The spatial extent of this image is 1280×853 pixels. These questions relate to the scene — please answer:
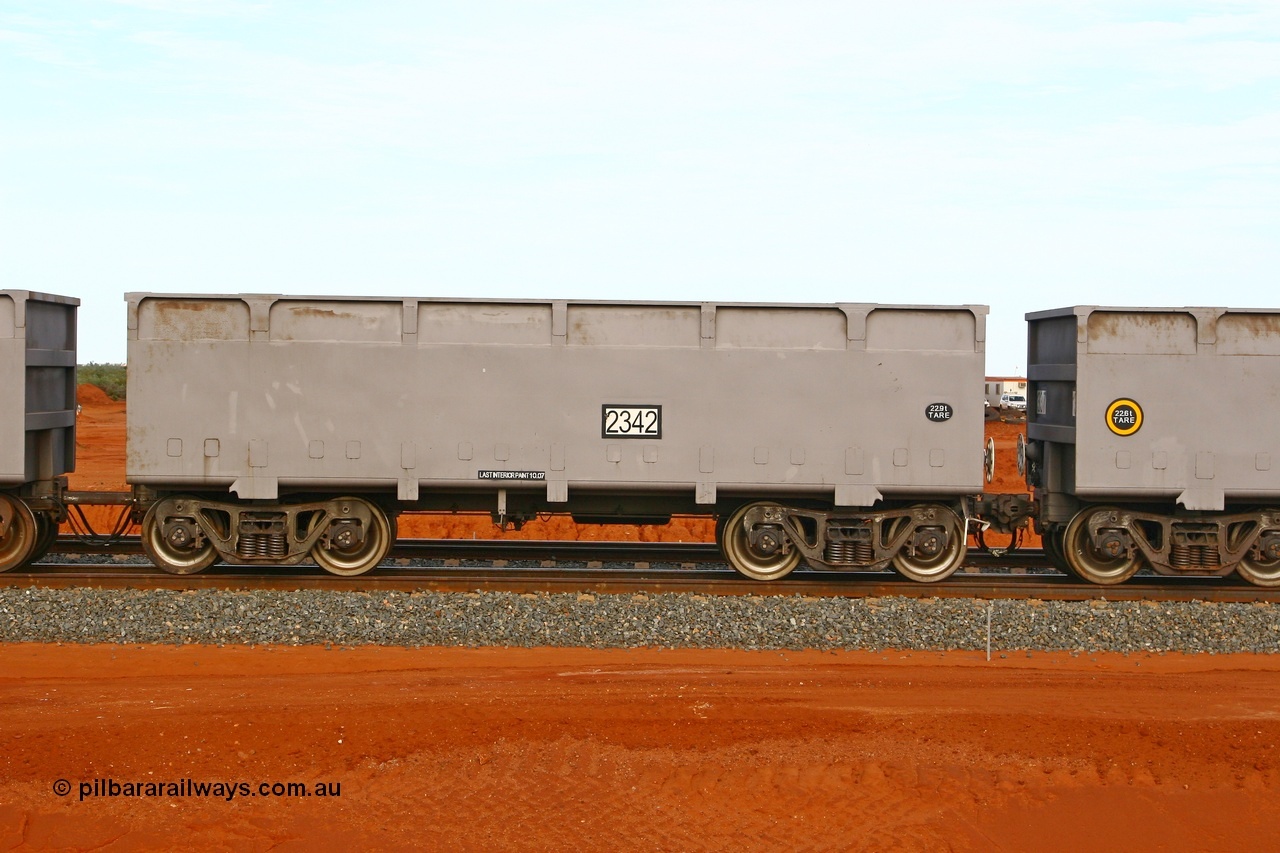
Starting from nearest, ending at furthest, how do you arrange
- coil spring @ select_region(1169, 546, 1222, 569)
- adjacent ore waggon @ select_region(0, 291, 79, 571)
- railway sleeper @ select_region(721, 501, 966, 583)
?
adjacent ore waggon @ select_region(0, 291, 79, 571) < railway sleeper @ select_region(721, 501, 966, 583) < coil spring @ select_region(1169, 546, 1222, 569)

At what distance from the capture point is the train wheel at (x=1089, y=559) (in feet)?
39.7

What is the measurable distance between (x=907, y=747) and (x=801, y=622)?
9.71ft

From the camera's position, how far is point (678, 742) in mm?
7363

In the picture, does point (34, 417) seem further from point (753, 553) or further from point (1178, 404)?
point (1178, 404)

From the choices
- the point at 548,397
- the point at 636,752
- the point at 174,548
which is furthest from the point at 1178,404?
the point at 174,548

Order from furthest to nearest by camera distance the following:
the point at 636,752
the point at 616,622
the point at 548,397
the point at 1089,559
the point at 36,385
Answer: the point at 1089,559, the point at 36,385, the point at 548,397, the point at 616,622, the point at 636,752

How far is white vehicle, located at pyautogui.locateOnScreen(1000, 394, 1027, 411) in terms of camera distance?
53.8 metres

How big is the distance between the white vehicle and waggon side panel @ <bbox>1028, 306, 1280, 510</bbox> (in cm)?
4225

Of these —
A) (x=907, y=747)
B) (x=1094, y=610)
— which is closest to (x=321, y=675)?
(x=907, y=747)

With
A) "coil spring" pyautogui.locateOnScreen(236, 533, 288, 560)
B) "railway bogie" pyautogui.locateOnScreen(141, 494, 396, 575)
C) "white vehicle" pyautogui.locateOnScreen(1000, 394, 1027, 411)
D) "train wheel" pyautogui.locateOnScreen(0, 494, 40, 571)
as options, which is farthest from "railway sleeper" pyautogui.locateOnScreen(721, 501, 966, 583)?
"white vehicle" pyautogui.locateOnScreen(1000, 394, 1027, 411)

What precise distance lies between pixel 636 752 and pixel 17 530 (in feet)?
28.7

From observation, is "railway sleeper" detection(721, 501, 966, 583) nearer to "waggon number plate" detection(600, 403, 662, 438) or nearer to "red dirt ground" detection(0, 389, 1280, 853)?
"waggon number plate" detection(600, 403, 662, 438)

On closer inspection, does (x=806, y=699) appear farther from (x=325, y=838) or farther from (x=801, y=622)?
(x=325, y=838)

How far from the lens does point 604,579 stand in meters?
11.8
